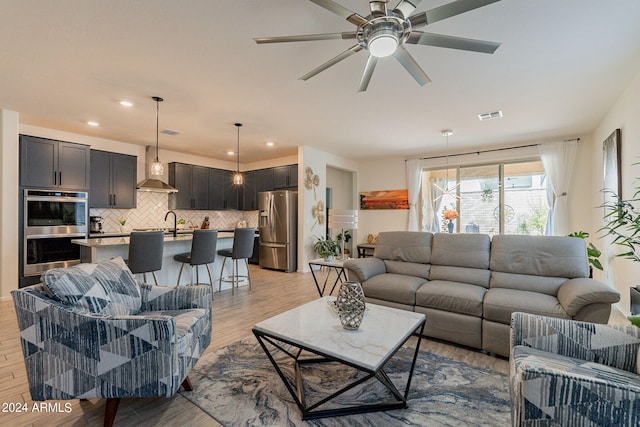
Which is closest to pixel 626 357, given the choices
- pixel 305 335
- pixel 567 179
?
pixel 305 335

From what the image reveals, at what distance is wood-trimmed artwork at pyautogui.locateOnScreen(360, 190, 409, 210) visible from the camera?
6.83 metres

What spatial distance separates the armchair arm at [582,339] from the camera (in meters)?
1.47

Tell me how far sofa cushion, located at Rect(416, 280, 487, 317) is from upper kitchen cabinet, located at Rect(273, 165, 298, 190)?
421 centimetres

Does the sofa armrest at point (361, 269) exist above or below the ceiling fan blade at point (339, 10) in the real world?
below

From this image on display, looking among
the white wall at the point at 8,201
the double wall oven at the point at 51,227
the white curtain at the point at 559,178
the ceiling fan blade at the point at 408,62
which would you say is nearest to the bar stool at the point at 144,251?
the white wall at the point at 8,201

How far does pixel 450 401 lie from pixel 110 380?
1.96m

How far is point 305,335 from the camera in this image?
5.62 ft

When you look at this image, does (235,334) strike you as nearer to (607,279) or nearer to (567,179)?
(607,279)

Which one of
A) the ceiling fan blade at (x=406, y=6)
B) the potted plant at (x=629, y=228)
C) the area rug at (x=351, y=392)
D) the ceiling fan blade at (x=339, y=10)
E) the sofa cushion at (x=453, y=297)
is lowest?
the area rug at (x=351, y=392)

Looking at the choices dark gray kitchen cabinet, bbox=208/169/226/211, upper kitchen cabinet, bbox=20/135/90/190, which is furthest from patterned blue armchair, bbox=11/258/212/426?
dark gray kitchen cabinet, bbox=208/169/226/211

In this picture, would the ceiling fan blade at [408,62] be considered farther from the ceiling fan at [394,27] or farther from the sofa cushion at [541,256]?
the sofa cushion at [541,256]

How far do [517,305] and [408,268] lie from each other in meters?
1.21

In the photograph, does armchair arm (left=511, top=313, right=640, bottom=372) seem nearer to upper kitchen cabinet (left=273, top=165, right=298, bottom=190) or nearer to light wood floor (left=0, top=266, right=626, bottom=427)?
light wood floor (left=0, top=266, right=626, bottom=427)

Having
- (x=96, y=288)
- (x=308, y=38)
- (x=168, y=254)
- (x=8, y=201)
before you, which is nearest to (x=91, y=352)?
(x=96, y=288)
